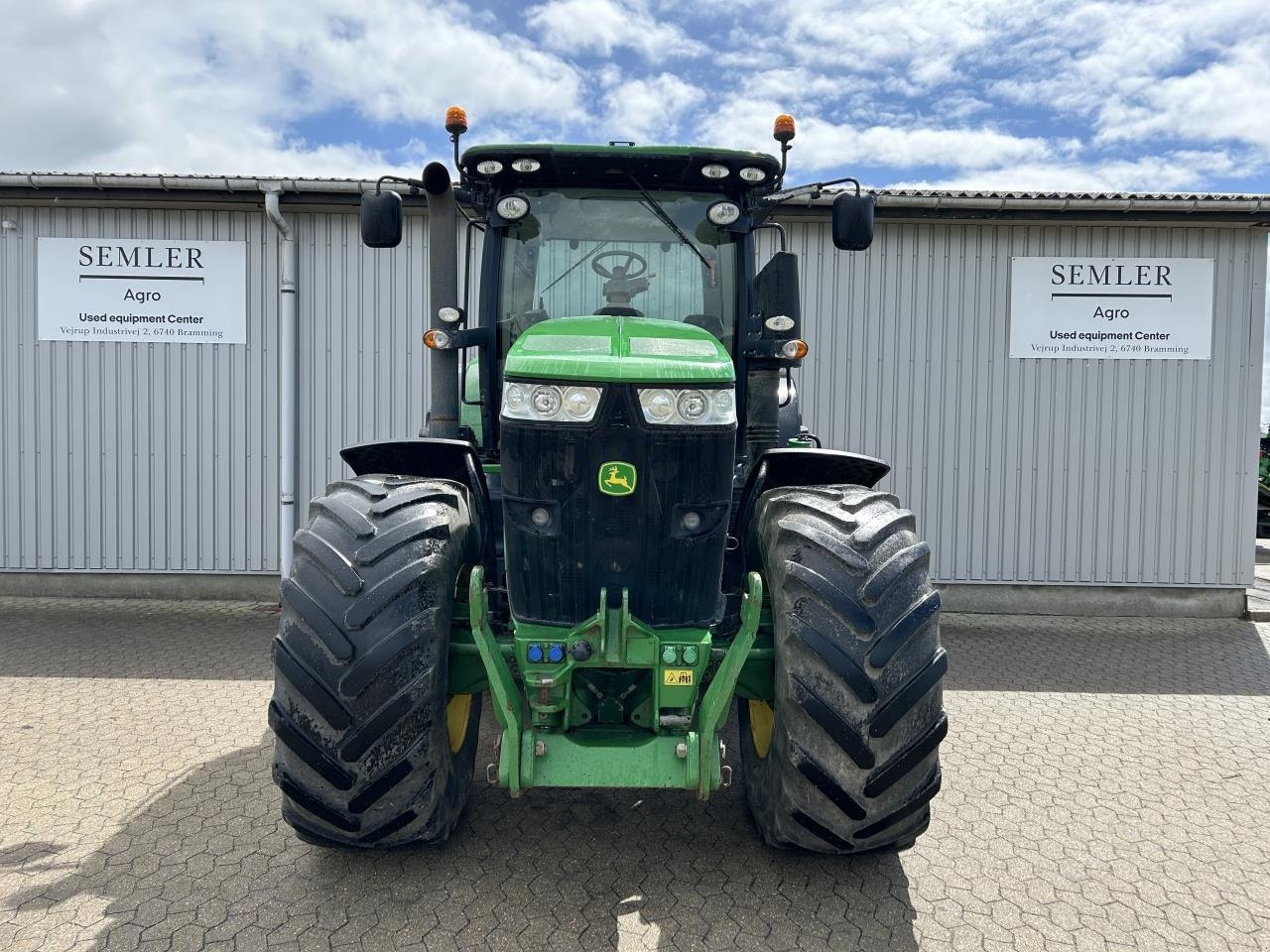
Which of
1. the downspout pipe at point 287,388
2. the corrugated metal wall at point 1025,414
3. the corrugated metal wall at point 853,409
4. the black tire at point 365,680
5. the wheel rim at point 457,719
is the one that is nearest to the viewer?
the black tire at point 365,680

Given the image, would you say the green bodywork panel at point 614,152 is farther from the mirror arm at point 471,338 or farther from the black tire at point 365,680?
the black tire at point 365,680

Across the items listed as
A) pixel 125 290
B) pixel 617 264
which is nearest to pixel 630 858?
pixel 617 264

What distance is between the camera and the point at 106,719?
4633mm

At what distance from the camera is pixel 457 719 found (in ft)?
10.4

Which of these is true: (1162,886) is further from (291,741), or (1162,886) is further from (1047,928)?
(291,741)

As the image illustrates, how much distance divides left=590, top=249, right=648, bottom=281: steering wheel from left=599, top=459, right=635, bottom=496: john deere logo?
1226 mm

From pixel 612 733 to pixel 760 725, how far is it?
2.29 ft

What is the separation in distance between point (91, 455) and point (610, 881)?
6.51 meters

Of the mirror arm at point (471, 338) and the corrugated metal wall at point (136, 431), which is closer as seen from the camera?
the mirror arm at point (471, 338)

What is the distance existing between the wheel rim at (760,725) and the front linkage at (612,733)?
43 cm

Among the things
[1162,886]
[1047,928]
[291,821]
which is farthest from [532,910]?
[1162,886]

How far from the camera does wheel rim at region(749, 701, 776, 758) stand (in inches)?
126

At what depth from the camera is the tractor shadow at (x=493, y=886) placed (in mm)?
2664

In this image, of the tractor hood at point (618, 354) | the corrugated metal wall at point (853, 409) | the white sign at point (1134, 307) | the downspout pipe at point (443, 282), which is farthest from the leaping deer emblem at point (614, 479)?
the white sign at point (1134, 307)
